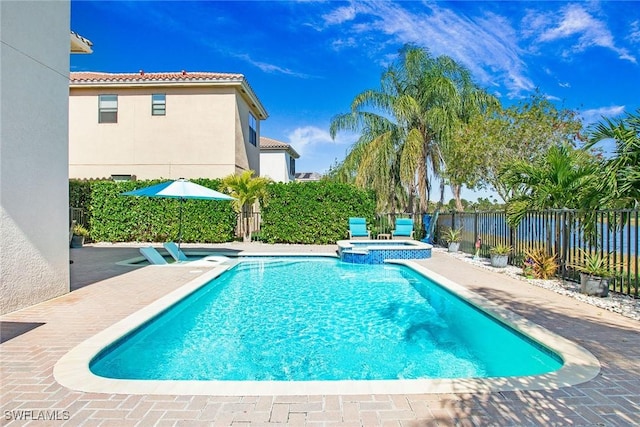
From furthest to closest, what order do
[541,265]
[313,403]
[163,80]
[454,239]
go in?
[163,80], [454,239], [541,265], [313,403]

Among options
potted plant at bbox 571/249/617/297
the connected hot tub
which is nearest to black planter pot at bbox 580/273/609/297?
potted plant at bbox 571/249/617/297

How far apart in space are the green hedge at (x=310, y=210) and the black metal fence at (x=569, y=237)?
18.7 ft

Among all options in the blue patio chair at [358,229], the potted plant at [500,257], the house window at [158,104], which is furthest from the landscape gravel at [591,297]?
the house window at [158,104]

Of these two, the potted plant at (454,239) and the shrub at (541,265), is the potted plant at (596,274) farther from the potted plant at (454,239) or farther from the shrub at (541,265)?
the potted plant at (454,239)

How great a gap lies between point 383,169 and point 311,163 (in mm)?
25438

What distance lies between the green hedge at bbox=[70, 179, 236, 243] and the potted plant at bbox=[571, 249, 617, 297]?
14667 millimetres

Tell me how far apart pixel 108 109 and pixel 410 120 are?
54.0 ft

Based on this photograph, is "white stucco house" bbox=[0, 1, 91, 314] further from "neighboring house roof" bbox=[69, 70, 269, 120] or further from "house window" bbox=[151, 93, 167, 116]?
"house window" bbox=[151, 93, 167, 116]

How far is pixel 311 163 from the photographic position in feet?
151

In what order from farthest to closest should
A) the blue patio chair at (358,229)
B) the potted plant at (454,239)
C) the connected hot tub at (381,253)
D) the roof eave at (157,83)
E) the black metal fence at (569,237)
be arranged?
the roof eave at (157,83), the blue patio chair at (358,229), the potted plant at (454,239), the connected hot tub at (381,253), the black metal fence at (569,237)

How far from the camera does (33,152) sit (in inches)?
251

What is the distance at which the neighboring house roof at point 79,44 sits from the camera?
8812 mm

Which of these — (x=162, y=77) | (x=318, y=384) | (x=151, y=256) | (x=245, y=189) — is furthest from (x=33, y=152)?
(x=162, y=77)

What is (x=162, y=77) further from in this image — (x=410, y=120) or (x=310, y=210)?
(x=410, y=120)
